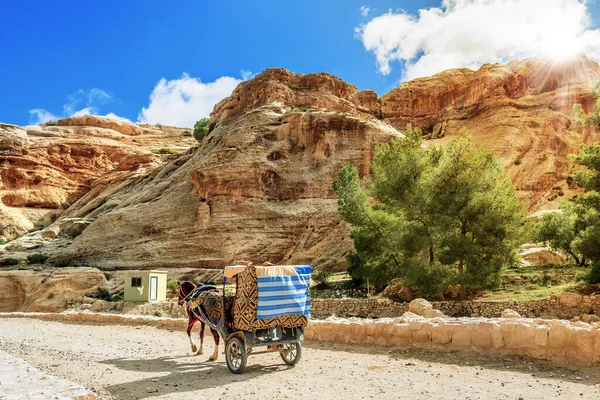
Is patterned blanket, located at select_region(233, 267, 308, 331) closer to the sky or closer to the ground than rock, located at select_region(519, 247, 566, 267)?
closer to the ground

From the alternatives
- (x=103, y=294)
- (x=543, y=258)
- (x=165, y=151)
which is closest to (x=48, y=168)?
(x=165, y=151)

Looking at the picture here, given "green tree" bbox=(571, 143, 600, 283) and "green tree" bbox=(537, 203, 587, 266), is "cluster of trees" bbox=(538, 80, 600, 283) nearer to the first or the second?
"green tree" bbox=(571, 143, 600, 283)

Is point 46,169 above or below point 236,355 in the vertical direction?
above

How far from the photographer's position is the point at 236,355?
916 cm

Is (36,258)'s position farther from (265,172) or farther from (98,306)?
(265,172)

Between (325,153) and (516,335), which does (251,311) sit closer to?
(516,335)

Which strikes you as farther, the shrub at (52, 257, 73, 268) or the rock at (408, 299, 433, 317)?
the shrub at (52, 257, 73, 268)

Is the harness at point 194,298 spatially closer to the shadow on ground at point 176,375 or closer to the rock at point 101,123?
the shadow on ground at point 176,375

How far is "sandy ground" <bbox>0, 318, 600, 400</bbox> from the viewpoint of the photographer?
7090mm

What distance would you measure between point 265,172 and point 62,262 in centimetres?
1949

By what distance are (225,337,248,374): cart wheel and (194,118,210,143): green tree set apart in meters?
67.7

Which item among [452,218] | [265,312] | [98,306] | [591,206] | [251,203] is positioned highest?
[251,203]

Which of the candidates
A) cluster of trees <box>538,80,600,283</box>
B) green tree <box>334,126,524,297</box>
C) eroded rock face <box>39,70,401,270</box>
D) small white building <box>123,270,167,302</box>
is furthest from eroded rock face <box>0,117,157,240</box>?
cluster of trees <box>538,80,600,283</box>

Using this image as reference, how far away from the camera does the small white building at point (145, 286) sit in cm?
3027
